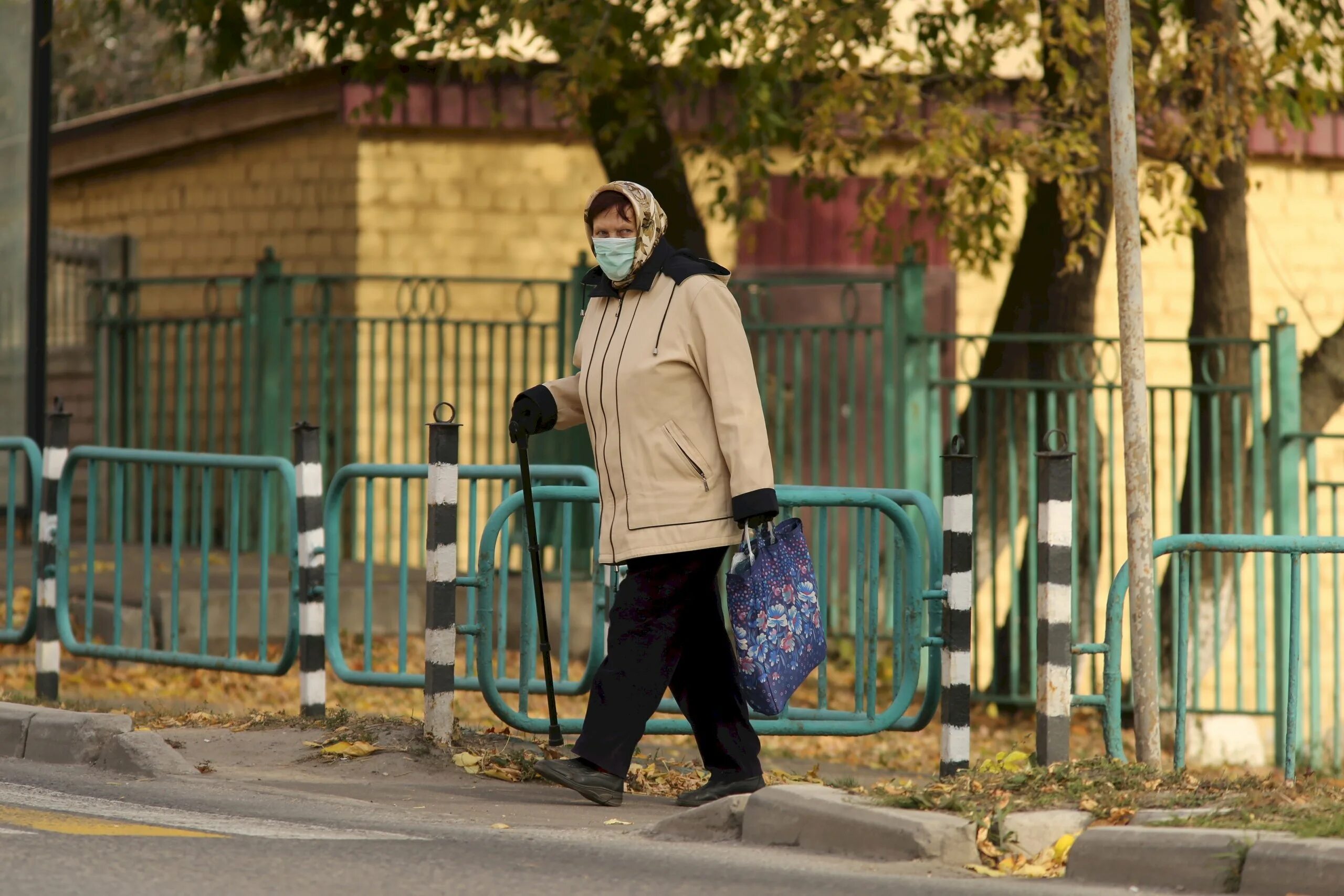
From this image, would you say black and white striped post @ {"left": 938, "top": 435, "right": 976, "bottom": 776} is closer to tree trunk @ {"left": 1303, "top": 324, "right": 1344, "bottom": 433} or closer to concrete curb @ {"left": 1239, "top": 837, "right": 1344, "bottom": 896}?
concrete curb @ {"left": 1239, "top": 837, "right": 1344, "bottom": 896}

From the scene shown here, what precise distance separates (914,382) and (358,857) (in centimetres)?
638

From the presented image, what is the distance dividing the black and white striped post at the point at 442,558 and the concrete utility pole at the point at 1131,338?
222 centimetres

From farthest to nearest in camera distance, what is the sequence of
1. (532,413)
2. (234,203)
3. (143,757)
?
(234,203) → (143,757) → (532,413)

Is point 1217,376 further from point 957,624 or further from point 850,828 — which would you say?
point 850,828

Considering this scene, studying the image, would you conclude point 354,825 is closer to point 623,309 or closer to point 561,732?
point 561,732

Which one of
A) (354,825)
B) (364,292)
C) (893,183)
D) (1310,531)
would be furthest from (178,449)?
(354,825)

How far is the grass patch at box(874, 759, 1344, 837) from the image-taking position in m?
5.57

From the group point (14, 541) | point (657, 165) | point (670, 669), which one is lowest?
point (670, 669)

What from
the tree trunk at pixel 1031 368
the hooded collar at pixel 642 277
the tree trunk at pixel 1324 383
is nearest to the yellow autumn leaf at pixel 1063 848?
the hooded collar at pixel 642 277

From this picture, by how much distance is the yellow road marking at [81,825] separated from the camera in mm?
5660

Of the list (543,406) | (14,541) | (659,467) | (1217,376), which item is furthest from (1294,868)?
(1217,376)

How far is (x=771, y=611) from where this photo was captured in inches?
247

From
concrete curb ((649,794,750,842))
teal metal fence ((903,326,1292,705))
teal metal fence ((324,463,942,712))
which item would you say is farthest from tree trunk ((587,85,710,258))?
concrete curb ((649,794,750,842))

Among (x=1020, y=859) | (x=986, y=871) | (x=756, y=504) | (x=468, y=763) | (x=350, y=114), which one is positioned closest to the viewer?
(x=986, y=871)
